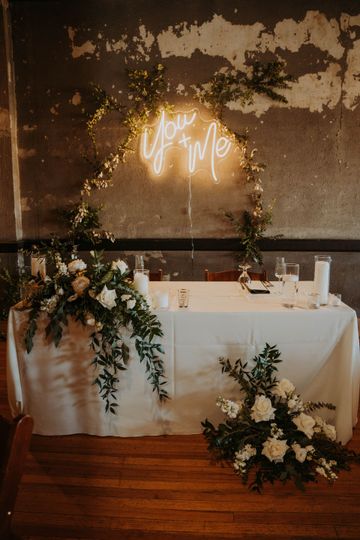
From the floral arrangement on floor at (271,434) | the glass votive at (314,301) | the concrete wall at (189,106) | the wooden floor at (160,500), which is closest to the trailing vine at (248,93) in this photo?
the concrete wall at (189,106)

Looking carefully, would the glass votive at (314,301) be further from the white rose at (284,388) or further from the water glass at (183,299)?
the water glass at (183,299)

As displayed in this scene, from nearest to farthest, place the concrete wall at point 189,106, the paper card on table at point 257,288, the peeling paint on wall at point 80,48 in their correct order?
the paper card on table at point 257,288 → the concrete wall at point 189,106 → the peeling paint on wall at point 80,48

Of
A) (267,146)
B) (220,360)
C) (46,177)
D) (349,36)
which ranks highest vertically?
(349,36)

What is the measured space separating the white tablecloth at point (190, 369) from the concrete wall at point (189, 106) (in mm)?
2686

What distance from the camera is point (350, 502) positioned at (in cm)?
208

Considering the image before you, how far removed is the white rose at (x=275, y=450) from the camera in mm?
2205

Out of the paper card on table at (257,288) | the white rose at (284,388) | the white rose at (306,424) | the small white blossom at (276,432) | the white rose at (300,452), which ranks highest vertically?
the paper card on table at (257,288)

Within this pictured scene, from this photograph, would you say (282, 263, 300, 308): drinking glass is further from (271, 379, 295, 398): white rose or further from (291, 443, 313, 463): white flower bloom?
(291, 443, 313, 463): white flower bloom

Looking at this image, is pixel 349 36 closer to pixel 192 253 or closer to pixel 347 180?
pixel 347 180

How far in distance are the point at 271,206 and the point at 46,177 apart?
2903 millimetres

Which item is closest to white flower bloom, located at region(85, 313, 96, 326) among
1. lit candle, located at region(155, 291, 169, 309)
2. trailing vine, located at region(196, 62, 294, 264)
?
lit candle, located at region(155, 291, 169, 309)

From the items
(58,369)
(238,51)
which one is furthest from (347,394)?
(238,51)

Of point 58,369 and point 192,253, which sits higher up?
point 192,253

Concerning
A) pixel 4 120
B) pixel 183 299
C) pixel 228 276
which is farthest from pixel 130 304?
pixel 4 120
